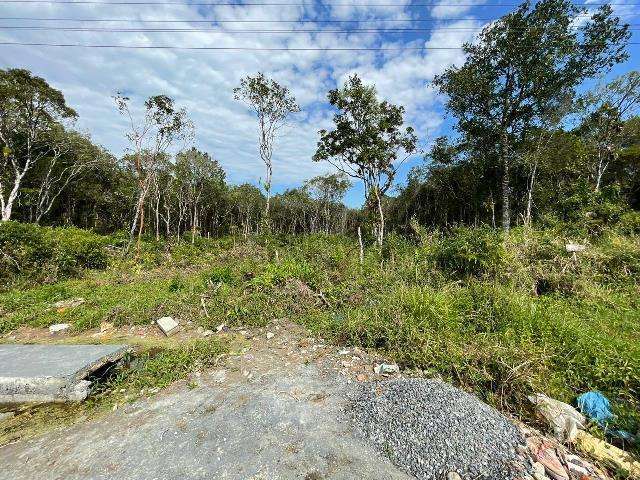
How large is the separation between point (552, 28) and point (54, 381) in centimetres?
1741

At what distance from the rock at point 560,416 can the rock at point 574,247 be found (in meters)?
4.83

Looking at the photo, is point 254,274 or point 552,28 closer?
point 254,274

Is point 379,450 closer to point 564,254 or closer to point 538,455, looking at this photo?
point 538,455

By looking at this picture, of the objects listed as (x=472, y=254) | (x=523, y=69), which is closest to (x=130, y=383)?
(x=472, y=254)

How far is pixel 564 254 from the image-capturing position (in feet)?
20.4

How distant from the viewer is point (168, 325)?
204 inches

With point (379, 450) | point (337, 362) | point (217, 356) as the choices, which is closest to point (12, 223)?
point (217, 356)

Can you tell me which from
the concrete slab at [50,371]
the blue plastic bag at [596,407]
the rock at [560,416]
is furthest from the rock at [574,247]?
the concrete slab at [50,371]

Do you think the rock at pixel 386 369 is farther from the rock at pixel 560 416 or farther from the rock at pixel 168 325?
the rock at pixel 168 325

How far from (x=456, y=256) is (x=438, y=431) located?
4273 mm

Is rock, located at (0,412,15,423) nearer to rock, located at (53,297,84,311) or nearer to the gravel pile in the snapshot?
the gravel pile

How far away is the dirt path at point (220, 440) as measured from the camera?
85.4 inches

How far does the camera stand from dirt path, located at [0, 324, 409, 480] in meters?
2.17

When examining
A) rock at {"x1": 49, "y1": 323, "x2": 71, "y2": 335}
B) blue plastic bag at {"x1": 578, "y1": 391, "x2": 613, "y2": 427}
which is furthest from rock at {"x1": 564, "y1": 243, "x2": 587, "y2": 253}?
rock at {"x1": 49, "y1": 323, "x2": 71, "y2": 335}
